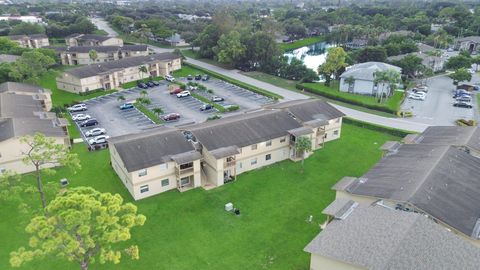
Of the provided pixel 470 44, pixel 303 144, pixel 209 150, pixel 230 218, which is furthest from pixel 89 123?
pixel 470 44

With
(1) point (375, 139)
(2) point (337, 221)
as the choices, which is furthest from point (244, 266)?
(1) point (375, 139)

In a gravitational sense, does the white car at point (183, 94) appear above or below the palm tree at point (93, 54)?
below

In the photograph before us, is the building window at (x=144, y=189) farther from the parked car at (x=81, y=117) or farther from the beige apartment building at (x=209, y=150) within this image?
the parked car at (x=81, y=117)

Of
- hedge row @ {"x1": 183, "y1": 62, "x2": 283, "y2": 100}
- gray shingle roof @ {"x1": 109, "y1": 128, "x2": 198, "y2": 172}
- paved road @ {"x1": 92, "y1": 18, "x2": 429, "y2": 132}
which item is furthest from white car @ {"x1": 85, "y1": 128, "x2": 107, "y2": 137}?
paved road @ {"x1": 92, "y1": 18, "x2": 429, "y2": 132}

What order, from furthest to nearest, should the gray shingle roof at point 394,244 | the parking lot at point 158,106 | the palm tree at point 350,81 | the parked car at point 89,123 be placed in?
the palm tree at point 350,81, the parking lot at point 158,106, the parked car at point 89,123, the gray shingle roof at point 394,244

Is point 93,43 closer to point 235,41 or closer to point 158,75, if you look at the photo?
point 158,75

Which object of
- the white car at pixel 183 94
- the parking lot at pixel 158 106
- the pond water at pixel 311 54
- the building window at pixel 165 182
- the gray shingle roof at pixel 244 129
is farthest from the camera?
the pond water at pixel 311 54

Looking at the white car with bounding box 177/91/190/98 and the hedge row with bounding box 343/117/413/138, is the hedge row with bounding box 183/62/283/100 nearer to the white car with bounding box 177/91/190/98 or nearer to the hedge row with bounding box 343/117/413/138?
the white car with bounding box 177/91/190/98

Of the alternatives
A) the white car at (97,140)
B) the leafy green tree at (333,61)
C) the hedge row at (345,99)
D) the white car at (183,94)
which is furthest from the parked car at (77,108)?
the leafy green tree at (333,61)
